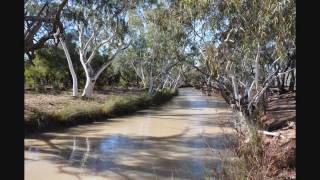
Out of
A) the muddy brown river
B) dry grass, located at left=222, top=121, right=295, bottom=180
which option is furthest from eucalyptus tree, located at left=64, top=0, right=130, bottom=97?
dry grass, located at left=222, top=121, right=295, bottom=180

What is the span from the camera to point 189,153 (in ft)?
38.6

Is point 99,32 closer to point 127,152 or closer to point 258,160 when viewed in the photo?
point 127,152

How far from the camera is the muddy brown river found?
9.12 meters

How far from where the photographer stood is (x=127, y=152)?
465 inches

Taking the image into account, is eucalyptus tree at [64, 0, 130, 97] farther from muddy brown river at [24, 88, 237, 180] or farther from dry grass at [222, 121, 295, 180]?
dry grass at [222, 121, 295, 180]

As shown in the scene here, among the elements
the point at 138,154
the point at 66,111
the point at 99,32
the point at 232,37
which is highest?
the point at 99,32

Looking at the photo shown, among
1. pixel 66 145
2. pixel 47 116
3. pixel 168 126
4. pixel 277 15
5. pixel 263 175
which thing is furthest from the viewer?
pixel 168 126

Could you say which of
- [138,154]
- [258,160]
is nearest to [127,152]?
[138,154]

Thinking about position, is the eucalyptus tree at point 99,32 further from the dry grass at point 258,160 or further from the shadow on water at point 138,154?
the dry grass at point 258,160

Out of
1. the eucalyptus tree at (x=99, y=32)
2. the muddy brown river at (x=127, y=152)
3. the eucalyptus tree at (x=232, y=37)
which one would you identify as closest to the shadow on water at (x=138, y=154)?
the muddy brown river at (x=127, y=152)

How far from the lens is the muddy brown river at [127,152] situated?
9.12 meters
